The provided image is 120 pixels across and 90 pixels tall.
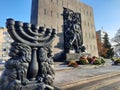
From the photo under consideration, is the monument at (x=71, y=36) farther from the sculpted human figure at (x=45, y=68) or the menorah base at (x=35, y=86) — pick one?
the menorah base at (x=35, y=86)

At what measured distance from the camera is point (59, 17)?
11.1 metres

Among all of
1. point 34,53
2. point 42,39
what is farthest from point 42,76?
point 42,39

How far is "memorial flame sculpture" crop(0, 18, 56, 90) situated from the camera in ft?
5.81

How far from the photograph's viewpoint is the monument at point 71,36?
10544 millimetres

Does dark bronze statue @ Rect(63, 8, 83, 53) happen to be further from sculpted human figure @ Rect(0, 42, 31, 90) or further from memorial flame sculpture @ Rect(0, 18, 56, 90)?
sculpted human figure @ Rect(0, 42, 31, 90)

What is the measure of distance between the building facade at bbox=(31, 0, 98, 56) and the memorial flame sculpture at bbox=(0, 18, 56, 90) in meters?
7.65

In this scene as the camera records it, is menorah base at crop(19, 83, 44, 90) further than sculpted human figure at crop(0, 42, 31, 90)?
Yes

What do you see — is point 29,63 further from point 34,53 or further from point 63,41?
point 63,41

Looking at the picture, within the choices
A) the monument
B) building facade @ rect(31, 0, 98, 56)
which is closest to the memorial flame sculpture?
building facade @ rect(31, 0, 98, 56)

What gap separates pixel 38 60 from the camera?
204 cm

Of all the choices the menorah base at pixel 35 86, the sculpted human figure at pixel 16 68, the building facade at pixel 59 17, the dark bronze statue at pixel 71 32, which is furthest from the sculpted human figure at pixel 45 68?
the dark bronze statue at pixel 71 32

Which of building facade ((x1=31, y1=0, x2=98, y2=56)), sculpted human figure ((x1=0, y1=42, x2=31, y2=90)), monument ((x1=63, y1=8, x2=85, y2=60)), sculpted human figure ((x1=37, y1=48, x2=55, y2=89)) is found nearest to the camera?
sculpted human figure ((x1=0, y1=42, x2=31, y2=90))

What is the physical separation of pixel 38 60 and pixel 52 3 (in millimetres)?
9768

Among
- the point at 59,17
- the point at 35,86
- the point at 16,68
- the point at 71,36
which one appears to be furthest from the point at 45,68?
the point at 59,17
